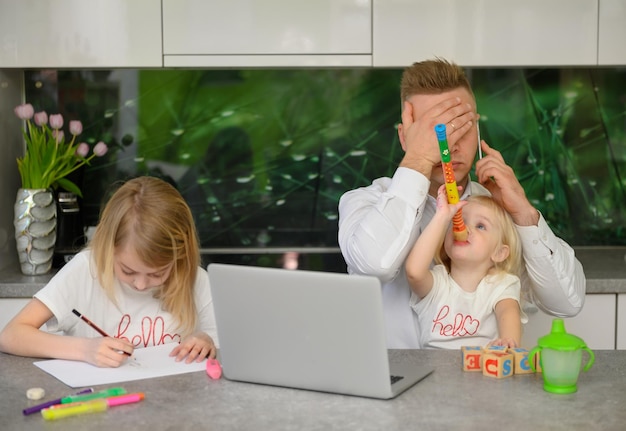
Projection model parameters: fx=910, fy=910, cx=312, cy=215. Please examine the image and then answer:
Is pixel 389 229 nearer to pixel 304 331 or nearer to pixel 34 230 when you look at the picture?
pixel 304 331

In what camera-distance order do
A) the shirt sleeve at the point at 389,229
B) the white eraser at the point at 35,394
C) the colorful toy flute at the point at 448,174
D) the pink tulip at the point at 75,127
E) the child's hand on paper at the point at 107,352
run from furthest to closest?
the pink tulip at the point at 75,127, the shirt sleeve at the point at 389,229, the colorful toy flute at the point at 448,174, the child's hand on paper at the point at 107,352, the white eraser at the point at 35,394

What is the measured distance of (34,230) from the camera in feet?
9.49

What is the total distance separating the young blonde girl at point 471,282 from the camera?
1.95 meters

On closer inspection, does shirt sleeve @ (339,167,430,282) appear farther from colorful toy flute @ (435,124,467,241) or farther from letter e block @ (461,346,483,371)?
letter e block @ (461,346,483,371)

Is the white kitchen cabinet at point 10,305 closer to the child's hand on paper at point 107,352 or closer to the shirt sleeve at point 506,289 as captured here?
the child's hand on paper at point 107,352

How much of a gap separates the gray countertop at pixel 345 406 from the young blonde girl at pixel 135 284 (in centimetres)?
28

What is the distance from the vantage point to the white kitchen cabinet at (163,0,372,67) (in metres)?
2.90

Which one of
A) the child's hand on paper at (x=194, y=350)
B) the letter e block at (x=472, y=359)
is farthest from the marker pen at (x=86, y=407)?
the letter e block at (x=472, y=359)

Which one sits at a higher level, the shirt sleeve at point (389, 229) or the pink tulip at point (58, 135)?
the pink tulip at point (58, 135)

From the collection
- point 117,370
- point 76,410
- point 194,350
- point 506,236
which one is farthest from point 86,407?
point 506,236

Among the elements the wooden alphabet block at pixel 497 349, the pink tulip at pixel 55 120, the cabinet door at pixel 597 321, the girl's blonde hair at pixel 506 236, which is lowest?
the cabinet door at pixel 597 321

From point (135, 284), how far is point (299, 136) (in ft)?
4.70

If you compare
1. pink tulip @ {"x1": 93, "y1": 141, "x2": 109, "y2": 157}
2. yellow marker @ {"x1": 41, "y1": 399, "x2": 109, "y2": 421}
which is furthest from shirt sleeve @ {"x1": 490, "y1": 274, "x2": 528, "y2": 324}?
pink tulip @ {"x1": 93, "y1": 141, "x2": 109, "y2": 157}

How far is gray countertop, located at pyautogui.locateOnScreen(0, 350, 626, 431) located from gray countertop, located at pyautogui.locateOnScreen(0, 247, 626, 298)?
112cm
